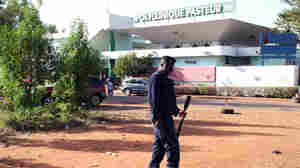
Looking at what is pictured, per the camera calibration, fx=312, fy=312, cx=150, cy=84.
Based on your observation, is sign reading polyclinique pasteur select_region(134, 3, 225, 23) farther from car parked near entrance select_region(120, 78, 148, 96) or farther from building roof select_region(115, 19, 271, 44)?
car parked near entrance select_region(120, 78, 148, 96)

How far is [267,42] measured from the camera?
2734 cm

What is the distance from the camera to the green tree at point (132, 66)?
1303 inches

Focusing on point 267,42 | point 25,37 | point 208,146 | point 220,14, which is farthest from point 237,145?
point 220,14

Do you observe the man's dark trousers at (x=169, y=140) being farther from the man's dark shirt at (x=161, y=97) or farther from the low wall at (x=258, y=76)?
the low wall at (x=258, y=76)

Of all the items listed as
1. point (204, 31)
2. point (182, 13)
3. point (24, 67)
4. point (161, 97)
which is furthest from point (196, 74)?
point (161, 97)

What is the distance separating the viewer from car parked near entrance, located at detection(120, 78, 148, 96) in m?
25.5

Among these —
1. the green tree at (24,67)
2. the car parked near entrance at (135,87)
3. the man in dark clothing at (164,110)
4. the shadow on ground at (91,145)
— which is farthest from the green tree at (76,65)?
the car parked near entrance at (135,87)

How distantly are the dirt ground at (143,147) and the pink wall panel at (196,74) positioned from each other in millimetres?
19300

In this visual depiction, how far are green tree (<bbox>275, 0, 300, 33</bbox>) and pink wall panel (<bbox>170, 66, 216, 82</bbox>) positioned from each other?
7246 millimetres

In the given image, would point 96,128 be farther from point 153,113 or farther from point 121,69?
point 121,69

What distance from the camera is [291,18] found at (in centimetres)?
2550

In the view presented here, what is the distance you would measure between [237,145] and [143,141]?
222cm

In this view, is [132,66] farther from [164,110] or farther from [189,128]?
[164,110]

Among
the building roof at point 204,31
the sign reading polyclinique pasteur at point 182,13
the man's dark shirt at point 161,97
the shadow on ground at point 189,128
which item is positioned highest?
the sign reading polyclinique pasteur at point 182,13
